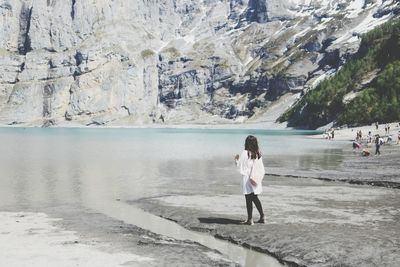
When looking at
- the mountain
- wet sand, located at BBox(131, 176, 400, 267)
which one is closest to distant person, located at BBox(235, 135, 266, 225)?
wet sand, located at BBox(131, 176, 400, 267)

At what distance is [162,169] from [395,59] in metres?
150

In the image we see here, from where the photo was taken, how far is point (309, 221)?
1883cm

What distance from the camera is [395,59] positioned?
172375 mm

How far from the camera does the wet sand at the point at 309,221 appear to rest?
14.1 m

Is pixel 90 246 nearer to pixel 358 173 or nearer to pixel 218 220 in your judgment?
pixel 218 220

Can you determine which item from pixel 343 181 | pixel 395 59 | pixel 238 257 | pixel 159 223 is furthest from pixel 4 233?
pixel 395 59

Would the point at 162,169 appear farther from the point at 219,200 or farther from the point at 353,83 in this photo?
the point at 353,83

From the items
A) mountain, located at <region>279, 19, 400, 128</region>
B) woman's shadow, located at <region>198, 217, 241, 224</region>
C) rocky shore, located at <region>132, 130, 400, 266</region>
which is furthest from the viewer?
mountain, located at <region>279, 19, 400, 128</region>

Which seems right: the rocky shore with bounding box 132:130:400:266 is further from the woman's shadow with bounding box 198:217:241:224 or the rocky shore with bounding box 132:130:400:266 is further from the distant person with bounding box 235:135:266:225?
the distant person with bounding box 235:135:266:225

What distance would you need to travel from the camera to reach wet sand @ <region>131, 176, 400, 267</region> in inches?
557

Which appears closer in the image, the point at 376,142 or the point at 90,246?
the point at 90,246

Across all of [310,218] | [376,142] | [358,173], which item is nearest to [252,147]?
[310,218]

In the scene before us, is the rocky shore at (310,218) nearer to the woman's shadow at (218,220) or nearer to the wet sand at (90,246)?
the woman's shadow at (218,220)

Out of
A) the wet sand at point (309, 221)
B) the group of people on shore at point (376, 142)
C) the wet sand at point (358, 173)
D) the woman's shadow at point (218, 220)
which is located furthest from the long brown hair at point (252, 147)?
the group of people on shore at point (376, 142)
